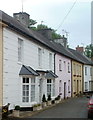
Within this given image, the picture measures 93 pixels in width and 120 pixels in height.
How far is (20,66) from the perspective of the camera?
19.3m

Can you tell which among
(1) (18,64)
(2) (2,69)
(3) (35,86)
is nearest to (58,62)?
(3) (35,86)

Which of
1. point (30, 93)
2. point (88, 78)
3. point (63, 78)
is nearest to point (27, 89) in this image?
point (30, 93)

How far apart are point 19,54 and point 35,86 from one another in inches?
120

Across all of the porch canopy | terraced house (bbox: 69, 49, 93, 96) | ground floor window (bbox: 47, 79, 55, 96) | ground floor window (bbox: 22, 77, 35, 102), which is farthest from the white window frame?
terraced house (bbox: 69, 49, 93, 96)

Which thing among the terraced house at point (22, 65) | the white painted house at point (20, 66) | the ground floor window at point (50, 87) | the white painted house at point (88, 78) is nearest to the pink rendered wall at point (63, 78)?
the terraced house at point (22, 65)

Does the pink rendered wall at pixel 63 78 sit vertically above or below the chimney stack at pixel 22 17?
below

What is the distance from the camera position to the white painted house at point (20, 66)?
17.0 metres

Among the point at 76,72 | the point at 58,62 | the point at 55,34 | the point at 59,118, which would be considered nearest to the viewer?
the point at 59,118

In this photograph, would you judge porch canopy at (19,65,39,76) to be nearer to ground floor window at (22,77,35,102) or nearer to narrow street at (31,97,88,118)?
ground floor window at (22,77,35,102)

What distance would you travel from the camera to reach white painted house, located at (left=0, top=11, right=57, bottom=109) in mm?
16984

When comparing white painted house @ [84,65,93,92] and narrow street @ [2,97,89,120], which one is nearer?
narrow street @ [2,97,89,120]

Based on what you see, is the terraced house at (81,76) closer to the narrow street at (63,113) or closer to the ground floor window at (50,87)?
the ground floor window at (50,87)

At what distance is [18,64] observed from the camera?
1895 centimetres

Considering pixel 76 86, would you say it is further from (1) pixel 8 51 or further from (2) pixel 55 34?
(1) pixel 8 51
